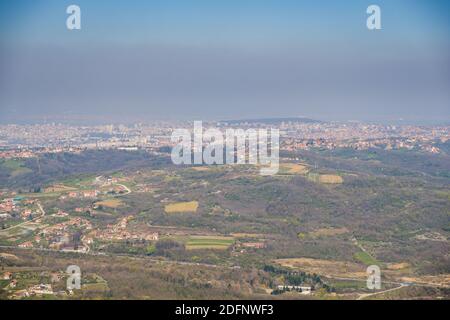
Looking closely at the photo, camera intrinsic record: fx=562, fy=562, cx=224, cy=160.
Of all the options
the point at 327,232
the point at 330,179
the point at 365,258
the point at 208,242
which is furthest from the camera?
the point at 330,179

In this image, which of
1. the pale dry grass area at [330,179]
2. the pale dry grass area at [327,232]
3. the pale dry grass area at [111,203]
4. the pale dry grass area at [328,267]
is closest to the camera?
the pale dry grass area at [328,267]

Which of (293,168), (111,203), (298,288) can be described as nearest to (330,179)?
(293,168)

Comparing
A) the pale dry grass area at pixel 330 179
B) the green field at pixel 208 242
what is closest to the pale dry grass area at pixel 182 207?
the green field at pixel 208 242

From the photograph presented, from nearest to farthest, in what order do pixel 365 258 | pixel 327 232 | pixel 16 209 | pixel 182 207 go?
pixel 365 258
pixel 327 232
pixel 182 207
pixel 16 209

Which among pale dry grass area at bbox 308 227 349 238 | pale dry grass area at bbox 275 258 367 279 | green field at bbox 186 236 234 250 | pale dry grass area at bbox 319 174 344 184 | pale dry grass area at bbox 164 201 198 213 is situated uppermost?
pale dry grass area at bbox 319 174 344 184

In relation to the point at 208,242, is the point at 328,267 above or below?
below

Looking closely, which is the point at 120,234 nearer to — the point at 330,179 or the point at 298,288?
the point at 298,288

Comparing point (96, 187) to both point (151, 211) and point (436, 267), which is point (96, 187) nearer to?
point (151, 211)

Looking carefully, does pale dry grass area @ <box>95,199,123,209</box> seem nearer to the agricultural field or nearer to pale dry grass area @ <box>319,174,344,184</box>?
the agricultural field

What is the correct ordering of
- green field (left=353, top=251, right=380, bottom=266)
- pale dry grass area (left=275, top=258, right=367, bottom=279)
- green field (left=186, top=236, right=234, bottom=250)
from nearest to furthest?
pale dry grass area (left=275, top=258, right=367, bottom=279) → green field (left=353, top=251, right=380, bottom=266) → green field (left=186, top=236, right=234, bottom=250)

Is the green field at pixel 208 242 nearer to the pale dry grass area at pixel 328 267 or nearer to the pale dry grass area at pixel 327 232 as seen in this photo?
the pale dry grass area at pixel 328 267

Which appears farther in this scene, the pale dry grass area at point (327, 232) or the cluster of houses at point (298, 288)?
the pale dry grass area at point (327, 232)

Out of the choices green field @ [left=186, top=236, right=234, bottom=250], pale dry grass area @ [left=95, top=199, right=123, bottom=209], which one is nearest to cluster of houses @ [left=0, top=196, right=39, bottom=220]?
pale dry grass area @ [left=95, top=199, right=123, bottom=209]
